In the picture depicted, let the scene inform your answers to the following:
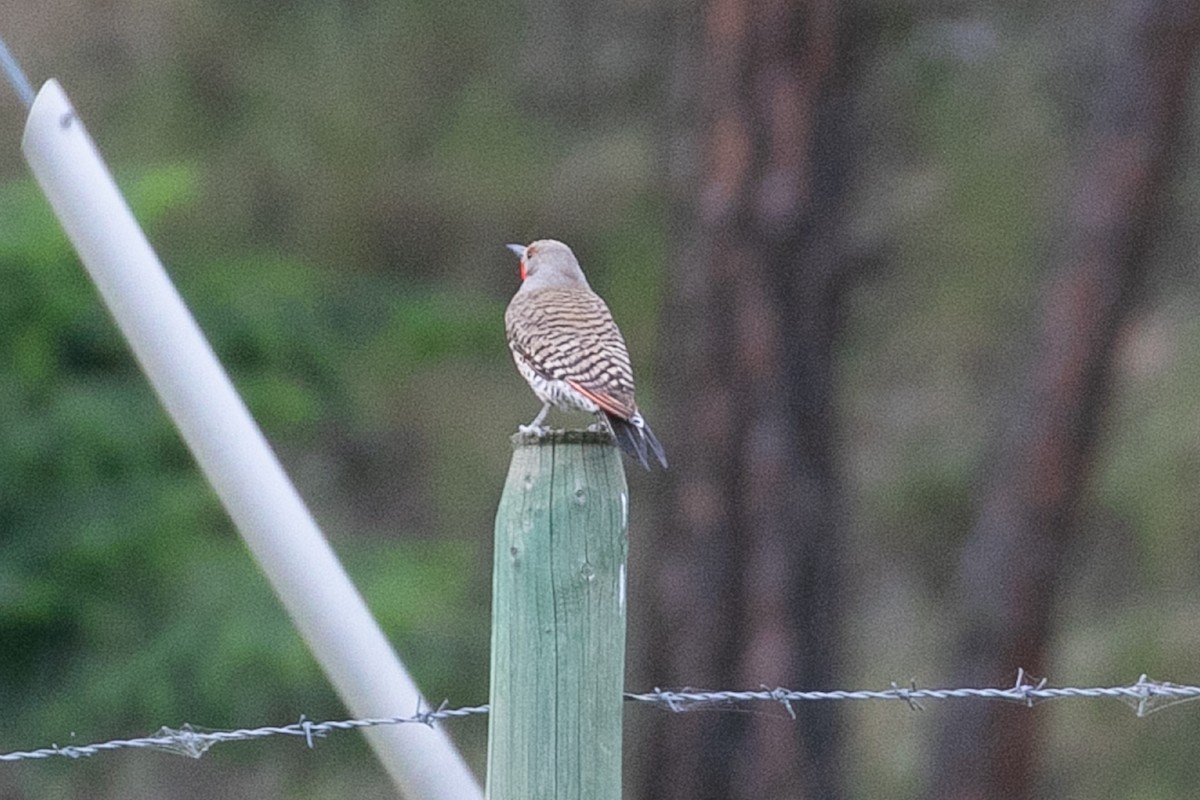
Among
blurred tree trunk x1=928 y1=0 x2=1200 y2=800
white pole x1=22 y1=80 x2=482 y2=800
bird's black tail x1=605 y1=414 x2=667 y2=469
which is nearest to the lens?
white pole x1=22 y1=80 x2=482 y2=800

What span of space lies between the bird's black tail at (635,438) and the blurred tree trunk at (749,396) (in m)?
4.35

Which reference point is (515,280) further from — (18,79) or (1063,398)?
A: (18,79)

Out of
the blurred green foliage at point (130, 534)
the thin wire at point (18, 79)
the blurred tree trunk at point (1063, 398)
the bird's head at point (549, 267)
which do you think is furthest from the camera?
the blurred tree trunk at point (1063, 398)

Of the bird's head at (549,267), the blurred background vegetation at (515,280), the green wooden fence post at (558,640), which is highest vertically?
the blurred background vegetation at (515,280)

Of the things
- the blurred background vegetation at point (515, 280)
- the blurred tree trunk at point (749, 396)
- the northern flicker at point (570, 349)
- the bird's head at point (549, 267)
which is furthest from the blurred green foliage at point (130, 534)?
the northern flicker at point (570, 349)

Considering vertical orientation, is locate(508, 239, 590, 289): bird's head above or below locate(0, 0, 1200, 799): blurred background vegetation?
below

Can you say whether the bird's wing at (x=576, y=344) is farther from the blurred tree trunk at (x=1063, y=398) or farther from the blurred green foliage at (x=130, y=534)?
the blurred tree trunk at (x=1063, y=398)

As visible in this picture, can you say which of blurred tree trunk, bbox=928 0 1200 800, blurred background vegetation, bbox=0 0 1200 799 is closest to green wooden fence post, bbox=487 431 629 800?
blurred background vegetation, bbox=0 0 1200 799

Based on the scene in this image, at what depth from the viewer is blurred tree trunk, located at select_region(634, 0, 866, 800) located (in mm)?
8250

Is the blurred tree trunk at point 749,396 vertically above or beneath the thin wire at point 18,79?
above

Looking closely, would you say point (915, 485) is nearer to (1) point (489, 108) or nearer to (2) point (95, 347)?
(1) point (489, 108)

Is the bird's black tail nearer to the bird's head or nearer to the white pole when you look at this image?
the white pole

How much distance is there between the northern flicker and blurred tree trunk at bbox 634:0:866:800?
3062 mm

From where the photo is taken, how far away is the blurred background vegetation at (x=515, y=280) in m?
9.50
